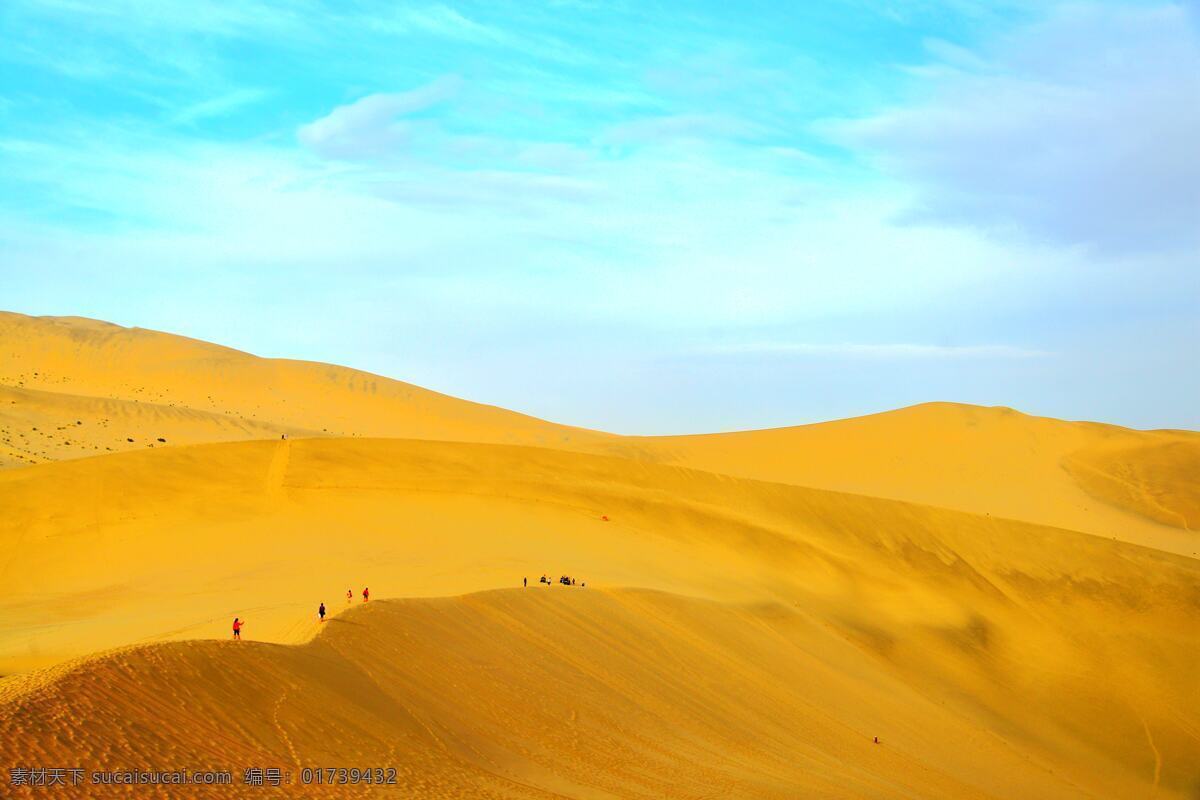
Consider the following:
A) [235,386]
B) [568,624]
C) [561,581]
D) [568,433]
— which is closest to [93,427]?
[235,386]

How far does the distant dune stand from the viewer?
12062 mm

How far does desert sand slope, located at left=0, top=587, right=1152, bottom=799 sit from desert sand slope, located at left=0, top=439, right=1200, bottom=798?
0.26 ft

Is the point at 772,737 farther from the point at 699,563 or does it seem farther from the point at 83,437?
the point at 83,437

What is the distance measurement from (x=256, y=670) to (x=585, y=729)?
17.8 ft

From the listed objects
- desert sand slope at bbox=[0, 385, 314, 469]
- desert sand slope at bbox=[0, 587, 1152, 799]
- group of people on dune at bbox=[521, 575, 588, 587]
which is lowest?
desert sand slope at bbox=[0, 587, 1152, 799]

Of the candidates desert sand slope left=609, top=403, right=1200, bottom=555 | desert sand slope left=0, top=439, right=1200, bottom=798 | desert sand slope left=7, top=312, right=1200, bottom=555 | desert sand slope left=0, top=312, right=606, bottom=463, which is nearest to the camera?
desert sand slope left=0, top=439, right=1200, bottom=798

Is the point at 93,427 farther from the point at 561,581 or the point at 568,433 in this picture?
the point at 568,433

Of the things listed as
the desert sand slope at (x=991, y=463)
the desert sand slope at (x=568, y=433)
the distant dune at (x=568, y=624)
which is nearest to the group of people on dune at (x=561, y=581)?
the distant dune at (x=568, y=624)

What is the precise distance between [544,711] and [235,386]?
65757 millimetres

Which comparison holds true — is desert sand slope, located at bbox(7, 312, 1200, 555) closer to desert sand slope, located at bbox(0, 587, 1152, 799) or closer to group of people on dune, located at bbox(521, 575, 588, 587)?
group of people on dune, located at bbox(521, 575, 588, 587)

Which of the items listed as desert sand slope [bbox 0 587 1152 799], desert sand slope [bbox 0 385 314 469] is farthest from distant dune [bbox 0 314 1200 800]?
desert sand slope [bbox 0 385 314 469]

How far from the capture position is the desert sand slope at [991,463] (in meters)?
51.2

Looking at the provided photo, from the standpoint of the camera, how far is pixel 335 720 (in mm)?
12031

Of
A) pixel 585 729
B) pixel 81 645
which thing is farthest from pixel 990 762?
pixel 81 645
